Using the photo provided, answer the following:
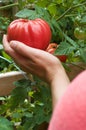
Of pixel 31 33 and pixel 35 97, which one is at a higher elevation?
pixel 31 33

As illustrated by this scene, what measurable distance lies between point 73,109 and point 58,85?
0.90 feet

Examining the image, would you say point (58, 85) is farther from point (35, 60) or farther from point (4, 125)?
point (4, 125)

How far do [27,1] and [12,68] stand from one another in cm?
23

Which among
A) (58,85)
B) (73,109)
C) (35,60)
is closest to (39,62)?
(35,60)

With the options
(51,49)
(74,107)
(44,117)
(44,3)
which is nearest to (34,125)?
(44,117)

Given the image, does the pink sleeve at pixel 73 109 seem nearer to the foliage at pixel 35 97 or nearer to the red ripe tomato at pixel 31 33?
the red ripe tomato at pixel 31 33

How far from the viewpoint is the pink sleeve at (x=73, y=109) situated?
375 millimetres

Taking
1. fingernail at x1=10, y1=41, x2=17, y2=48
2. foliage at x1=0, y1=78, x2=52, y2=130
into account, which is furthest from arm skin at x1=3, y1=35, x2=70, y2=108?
foliage at x1=0, y1=78, x2=52, y2=130

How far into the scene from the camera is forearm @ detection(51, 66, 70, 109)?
2.07 feet

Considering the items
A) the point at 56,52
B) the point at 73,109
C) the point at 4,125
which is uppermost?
the point at 73,109

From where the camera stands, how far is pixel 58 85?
25.7 inches

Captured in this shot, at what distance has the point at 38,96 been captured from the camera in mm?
958

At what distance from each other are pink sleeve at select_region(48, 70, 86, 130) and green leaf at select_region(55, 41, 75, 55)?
49cm

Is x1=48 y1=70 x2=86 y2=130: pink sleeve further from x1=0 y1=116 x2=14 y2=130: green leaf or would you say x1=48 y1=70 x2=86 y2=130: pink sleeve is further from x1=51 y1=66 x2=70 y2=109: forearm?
x1=0 y1=116 x2=14 y2=130: green leaf
